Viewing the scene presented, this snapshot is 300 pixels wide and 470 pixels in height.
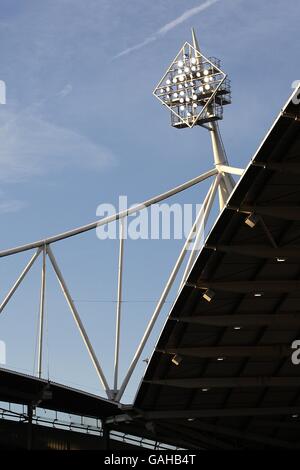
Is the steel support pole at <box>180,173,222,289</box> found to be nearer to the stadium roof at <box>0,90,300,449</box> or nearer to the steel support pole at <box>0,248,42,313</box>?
the stadium roof at <box>0,90,300,449</box>

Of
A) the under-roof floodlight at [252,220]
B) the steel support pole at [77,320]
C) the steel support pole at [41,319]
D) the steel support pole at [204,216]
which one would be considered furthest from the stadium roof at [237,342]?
the steel support pole at [77,320]

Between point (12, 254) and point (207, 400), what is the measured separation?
1258 centimetres

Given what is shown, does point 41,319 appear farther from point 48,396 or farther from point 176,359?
point 176,359

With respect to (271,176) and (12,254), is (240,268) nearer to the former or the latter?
(271,176)

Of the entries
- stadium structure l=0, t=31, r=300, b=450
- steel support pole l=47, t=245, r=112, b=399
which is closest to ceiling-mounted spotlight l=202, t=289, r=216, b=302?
stadium structure l=0, t=31, r=300, b=450

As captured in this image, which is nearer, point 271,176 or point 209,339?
point 271,176

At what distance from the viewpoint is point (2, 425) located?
4872cm

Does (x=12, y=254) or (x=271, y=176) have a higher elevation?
(x=12, y=254)

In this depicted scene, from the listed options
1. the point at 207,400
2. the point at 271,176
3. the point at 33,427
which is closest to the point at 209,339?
the point at 207,400

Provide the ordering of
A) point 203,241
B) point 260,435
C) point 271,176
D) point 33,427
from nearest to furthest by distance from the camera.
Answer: point 271,176 < point 203,241 < point 33,427 < point 260,435

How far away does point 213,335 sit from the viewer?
47.1 m

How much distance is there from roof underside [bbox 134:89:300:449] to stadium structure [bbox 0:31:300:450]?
6 cm

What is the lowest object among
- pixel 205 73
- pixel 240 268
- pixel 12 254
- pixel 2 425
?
pixel 2 425

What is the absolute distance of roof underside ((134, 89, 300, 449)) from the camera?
36.6 m
